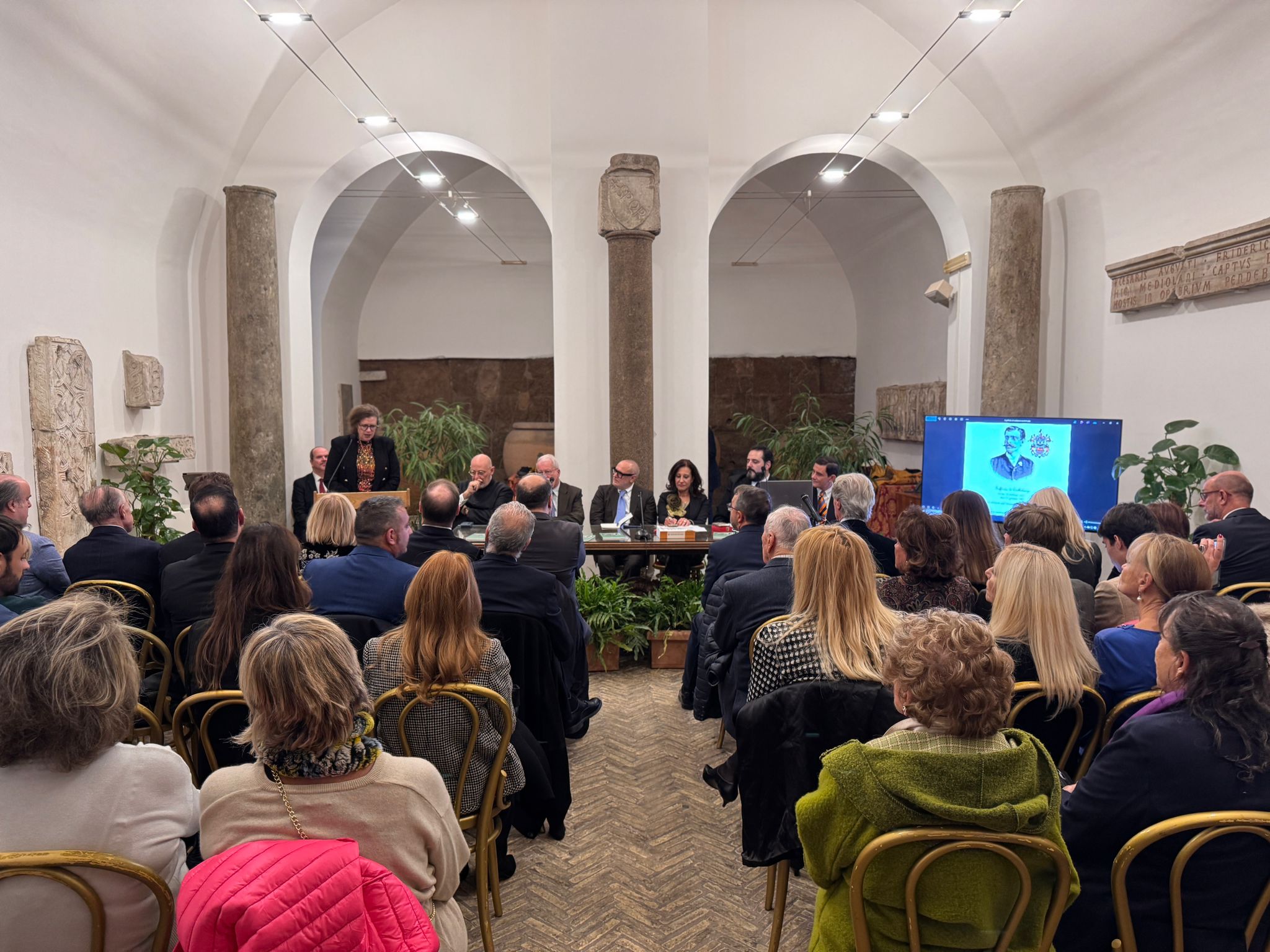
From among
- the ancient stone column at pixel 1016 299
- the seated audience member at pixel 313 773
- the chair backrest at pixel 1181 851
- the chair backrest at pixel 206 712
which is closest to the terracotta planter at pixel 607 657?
the chair backrest at pixel 206 712

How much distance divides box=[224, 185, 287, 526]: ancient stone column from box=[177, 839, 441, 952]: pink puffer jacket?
21.8 ft

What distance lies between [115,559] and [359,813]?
2.52m

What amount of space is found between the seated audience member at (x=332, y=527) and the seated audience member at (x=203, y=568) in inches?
14.8

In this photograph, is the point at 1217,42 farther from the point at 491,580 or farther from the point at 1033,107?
the point at 491,580

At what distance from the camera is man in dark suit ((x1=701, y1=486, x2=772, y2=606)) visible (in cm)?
399

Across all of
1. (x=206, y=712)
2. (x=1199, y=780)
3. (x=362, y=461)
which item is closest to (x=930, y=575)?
(x=1199, y=780)

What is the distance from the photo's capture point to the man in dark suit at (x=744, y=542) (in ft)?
13.1

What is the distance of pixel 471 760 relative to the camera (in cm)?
255

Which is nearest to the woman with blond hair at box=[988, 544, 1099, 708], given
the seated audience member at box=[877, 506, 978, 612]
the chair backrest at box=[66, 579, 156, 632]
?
the seated audience member at box=[877, 506, 978, 612]

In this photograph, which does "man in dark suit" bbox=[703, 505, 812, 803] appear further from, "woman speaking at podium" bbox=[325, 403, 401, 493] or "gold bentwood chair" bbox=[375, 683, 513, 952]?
"woman speaking at podium" bbox=[325, 403, 401, 493]

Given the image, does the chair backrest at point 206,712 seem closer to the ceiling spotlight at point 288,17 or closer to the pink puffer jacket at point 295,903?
the pink puffer jacket at point 295,903

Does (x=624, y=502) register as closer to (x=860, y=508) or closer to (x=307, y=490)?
(x=307, y=490)

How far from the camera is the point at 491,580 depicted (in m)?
3.18

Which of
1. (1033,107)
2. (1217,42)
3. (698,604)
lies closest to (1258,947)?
(698,604)
